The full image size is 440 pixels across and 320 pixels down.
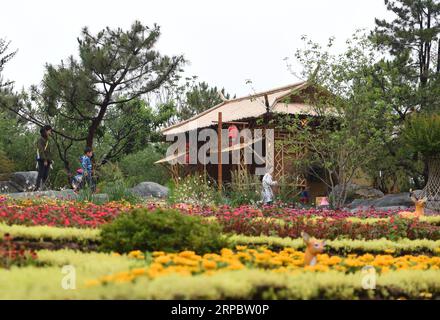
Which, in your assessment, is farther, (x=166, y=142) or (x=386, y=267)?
(x=166, y=142)

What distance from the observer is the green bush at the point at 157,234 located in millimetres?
6602

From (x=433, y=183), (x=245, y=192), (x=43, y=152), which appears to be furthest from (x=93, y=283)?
(x=43, y=152)

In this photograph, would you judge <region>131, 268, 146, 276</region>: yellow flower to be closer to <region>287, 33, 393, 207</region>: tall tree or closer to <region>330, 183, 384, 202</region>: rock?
<region>287, 33, 393, 207</region>: tall tree

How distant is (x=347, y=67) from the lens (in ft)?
57.0

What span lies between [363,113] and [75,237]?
10.9 meters

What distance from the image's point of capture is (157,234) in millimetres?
6684

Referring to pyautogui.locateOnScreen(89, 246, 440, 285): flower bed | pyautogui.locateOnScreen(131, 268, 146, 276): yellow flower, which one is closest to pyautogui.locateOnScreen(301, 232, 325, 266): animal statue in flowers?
pyautogui.locateOnScreen(89, 246, 440, 285): flower bed

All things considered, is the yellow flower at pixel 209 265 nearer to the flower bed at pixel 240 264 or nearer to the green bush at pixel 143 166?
the flower bed at pixel 240 264

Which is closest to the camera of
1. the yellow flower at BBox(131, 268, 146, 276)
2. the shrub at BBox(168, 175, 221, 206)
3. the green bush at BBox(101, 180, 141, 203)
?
the yellow flower at BBox(131, 268, 146, 276)

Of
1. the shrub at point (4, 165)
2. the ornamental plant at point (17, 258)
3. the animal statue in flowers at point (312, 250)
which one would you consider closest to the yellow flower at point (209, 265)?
the animal statue in flowers at point (312, 250)

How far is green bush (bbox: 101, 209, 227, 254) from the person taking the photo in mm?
6602
